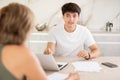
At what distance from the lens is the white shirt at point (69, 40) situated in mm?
2682

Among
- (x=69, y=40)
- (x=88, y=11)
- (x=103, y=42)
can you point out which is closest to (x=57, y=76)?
(x=69, y=40)

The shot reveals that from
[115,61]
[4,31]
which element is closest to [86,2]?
[115,61]

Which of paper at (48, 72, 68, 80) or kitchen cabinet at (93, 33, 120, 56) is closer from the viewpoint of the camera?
paper at (48, 72, 68, 80)

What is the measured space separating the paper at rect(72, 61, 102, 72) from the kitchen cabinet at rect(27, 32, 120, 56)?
1471 mm

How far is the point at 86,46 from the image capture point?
2762 millimetres

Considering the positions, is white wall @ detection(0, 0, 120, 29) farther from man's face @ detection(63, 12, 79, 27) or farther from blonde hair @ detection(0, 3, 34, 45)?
blonde hair @ detection(0, 3, 34, 45)

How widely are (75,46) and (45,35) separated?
107cm

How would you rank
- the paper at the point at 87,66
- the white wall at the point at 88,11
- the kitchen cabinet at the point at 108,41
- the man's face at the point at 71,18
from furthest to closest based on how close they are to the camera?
1. the white wall at the point at 88,11
2. the kitchen cabinet at the point at 108,41
3. the man's face at the point at 71,18
4. the paper at the point at 87,66

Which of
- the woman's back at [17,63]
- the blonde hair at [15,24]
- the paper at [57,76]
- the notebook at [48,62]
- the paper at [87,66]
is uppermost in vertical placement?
the blonde hair at [15,24]

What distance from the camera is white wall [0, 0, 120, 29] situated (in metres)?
4.00

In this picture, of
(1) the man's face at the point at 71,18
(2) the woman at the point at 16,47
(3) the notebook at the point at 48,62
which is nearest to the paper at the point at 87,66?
(3) the notebook at the point at 48,62

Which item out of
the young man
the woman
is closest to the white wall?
the young man

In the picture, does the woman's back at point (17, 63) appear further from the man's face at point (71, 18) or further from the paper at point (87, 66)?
the man's face at point (71, 18)

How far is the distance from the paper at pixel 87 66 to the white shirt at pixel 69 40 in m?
0.50
